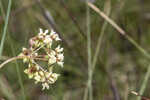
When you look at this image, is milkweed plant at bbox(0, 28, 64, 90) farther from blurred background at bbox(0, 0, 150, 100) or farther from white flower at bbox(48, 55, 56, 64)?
blurred background at bbox(0, 0, 150, 100)

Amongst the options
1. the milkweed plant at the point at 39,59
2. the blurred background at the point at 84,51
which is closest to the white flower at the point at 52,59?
the milkweed plant at the point at 39,59

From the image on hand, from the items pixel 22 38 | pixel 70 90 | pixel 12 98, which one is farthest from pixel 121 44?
pixel 12 98

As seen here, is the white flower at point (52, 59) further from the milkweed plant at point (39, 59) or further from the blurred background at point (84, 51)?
the blurred background at point (84, 51)

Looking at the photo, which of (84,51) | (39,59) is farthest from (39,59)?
(84,51)

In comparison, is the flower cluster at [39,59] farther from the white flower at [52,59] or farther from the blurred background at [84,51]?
the blurred background at [84,51]

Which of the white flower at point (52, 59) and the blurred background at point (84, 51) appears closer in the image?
the white flower at point (52, 59)

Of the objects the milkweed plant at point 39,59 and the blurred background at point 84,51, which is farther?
the blurred background at point 84,51

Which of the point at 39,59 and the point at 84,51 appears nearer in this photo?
the point at 39,59

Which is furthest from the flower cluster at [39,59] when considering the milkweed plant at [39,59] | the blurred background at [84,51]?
the blurred background at [84,51]

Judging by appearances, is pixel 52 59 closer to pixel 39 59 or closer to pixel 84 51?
pixel 39 59

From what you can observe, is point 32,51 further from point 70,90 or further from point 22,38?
point 22,38

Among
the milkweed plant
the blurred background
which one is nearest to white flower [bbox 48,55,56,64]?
the milkweed plant
